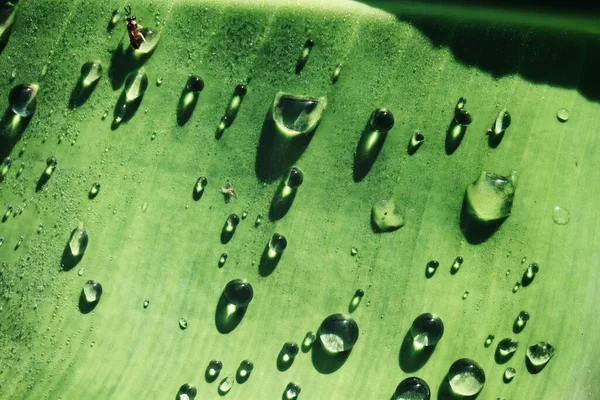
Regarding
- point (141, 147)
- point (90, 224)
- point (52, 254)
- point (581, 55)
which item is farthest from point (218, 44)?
point (581, 55)

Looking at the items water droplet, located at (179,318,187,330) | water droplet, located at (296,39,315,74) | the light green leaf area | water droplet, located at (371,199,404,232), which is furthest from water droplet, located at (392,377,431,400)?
water droplet, located at (296,39,315,74)

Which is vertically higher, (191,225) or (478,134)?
(478,134)

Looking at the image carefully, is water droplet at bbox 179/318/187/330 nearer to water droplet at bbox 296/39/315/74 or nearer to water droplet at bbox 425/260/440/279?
water droplet at bbox 425/260/440/279

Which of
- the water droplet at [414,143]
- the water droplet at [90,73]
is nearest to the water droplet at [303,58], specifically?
the water droplet at [414,143]

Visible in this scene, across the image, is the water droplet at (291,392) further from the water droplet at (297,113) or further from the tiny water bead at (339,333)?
the water droplet at (297,113)

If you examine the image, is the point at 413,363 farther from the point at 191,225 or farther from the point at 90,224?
the point at 90,224

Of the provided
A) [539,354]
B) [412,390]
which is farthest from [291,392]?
[539,354]
